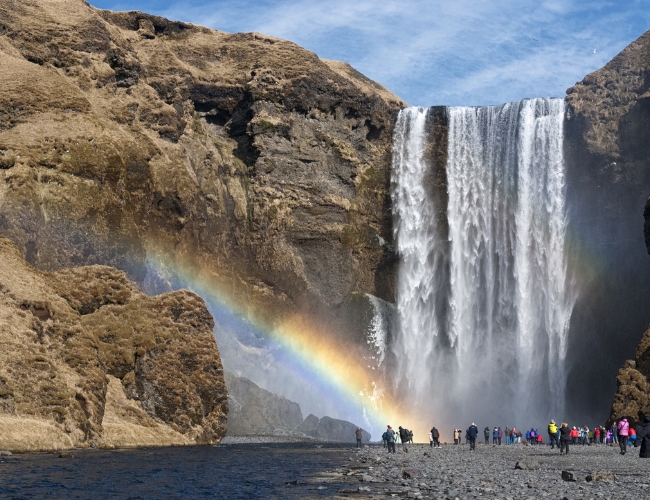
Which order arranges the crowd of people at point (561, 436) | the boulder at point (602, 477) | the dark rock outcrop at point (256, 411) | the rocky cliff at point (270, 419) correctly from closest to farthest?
the boulder at point (602, 477) → the crowd of people at point (561, 436) → the dark rock outcrop at point (256, 411) → the rocky cliff at point (270, 419)

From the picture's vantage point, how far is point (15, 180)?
54688mm

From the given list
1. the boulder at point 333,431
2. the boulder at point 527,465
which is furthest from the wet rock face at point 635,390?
the boulder at point 527,465

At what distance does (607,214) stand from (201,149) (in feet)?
116

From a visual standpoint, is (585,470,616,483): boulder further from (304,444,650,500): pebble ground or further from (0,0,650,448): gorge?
(0,0,650,448): gorge

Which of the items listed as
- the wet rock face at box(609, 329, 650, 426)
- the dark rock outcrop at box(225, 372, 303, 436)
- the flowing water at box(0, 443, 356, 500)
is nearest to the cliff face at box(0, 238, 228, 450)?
the flowing water at box(0, 443, 356, 500)

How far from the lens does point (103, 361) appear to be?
48.0m

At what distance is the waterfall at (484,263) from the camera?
73938mm

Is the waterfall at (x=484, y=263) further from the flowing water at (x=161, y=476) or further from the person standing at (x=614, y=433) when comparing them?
the flowing water at (x=161, y=476)

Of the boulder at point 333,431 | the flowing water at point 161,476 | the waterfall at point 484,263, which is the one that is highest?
the waterfall at point 484,263

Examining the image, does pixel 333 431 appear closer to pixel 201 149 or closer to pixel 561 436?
pixel 201 149

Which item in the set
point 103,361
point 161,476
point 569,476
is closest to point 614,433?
point 103,361

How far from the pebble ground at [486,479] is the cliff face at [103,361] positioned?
13466 millimetres

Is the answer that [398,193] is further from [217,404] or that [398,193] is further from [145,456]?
[145,456]

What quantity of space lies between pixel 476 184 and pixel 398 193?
24.6ft
